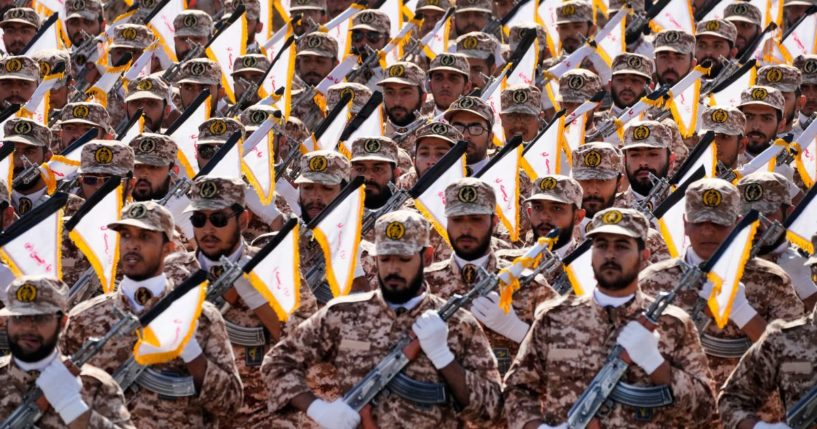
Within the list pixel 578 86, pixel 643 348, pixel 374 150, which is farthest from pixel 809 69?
pixel 643 348

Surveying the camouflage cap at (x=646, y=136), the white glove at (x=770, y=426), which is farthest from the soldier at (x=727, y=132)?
the white glove at (x=770, y=426)

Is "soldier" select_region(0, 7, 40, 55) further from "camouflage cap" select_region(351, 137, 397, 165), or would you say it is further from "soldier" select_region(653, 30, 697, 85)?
"camouflage cap" select_region(351, 137, 397, 165)

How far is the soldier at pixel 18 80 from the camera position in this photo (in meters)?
20.6

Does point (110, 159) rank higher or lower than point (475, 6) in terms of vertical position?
higher

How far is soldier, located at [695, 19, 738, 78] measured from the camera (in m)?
22.0

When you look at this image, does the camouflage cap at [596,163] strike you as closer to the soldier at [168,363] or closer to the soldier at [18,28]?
the soldier at [168,363]

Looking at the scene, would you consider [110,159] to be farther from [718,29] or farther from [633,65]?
[718,29]

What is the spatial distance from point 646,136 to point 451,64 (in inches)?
137

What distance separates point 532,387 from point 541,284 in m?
1.61

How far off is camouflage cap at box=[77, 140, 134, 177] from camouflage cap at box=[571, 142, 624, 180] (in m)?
3.88

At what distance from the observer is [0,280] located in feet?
47.3

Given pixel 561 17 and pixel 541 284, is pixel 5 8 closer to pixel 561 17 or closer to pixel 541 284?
pixel 561 17

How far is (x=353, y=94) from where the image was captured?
66.0 feet

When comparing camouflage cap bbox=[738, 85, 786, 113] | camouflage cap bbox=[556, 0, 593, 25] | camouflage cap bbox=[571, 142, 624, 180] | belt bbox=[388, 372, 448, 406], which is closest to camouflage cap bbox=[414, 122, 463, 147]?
camouflage cap bbox=[571, 142, 624, 180]
